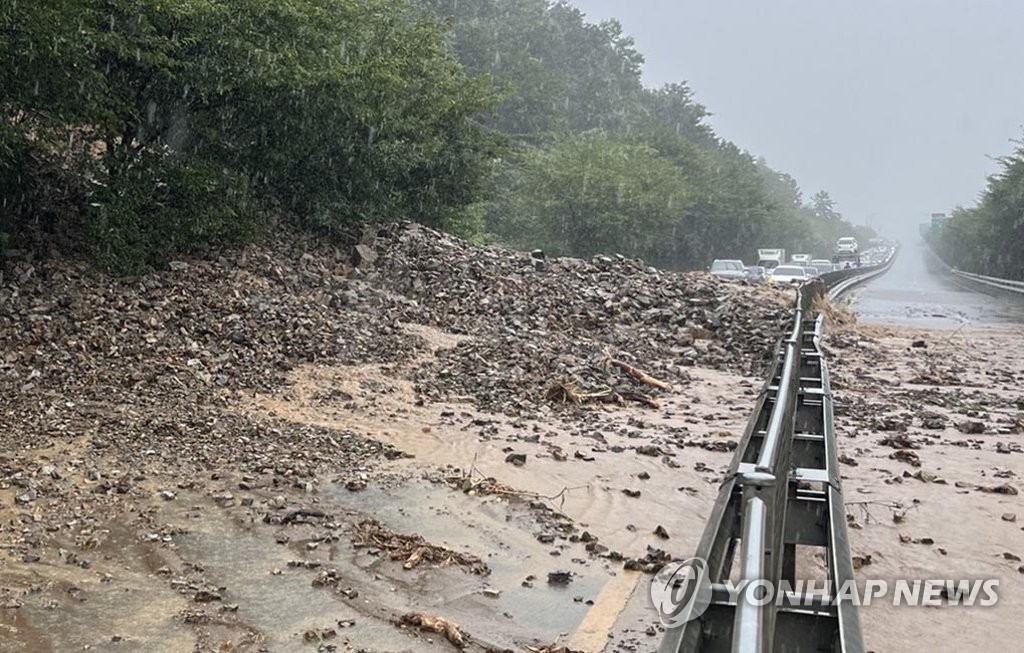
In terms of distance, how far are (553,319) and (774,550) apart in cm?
1380

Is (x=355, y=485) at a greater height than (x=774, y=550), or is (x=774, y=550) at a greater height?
(x=774, y=550)

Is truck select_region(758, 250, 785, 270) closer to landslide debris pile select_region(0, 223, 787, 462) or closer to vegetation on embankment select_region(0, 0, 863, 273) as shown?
vegetation on embankment select_region(0, 0, 863, 273)

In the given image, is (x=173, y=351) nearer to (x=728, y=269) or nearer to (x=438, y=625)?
(x=438, y=625)

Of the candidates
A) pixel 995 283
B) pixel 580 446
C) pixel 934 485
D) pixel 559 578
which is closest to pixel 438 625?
pixel 559 578

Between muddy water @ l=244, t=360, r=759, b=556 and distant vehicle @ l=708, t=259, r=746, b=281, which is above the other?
distant vehicle @ l=708, t=259, r=746, b=281

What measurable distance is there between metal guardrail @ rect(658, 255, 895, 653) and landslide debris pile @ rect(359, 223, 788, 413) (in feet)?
20.8

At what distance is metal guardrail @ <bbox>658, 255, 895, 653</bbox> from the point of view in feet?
10.4

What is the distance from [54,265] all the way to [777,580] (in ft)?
38.7

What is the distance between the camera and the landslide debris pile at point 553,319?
13375 millimetres

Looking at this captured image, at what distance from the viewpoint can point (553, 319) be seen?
1798 cm

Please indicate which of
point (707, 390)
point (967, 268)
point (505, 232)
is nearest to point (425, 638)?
point (707, 390)

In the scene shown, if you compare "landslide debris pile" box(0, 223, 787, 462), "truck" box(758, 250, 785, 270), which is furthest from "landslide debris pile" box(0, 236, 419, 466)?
"truck" box(758, 250, 785, 270)

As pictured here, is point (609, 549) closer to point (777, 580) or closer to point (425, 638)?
point (425, 638)

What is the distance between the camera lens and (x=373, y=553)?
6547 mm
